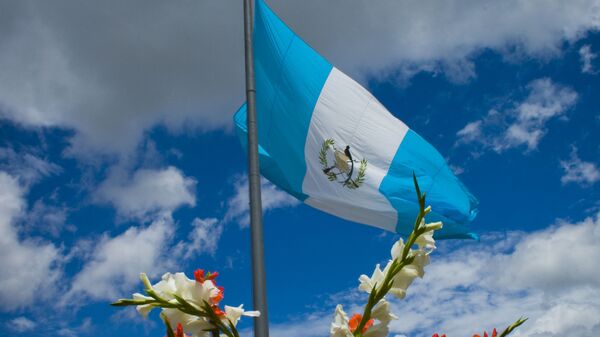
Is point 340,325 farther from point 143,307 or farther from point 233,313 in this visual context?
point 143,307

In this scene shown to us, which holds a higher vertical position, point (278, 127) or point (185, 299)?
point (278, 127)

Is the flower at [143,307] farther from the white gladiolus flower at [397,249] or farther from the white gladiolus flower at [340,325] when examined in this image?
the white gladiolus flower at [397,249]

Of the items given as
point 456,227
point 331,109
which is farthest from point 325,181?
point 456,227

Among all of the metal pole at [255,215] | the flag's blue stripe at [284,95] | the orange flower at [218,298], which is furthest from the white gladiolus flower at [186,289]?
the flag's blue stripe at [284,95]

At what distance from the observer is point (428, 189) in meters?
8.54

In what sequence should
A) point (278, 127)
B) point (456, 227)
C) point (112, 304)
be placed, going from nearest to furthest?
point (112, 304) → point (456, 227) → point (278, 127)

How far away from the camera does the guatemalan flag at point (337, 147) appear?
8.31 metres

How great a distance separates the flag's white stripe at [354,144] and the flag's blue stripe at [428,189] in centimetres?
12

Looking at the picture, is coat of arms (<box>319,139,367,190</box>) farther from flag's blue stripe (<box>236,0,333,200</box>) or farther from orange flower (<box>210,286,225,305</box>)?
orange flower (<box>210,286,225,305</box>)

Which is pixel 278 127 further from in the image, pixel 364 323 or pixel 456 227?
pixel 364 323

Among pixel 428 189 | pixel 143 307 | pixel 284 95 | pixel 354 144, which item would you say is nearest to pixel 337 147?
pixel 354 144

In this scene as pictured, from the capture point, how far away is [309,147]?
8.59m

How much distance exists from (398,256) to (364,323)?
7.3 inches

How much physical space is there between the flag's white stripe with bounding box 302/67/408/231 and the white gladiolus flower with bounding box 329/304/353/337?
6993mm
